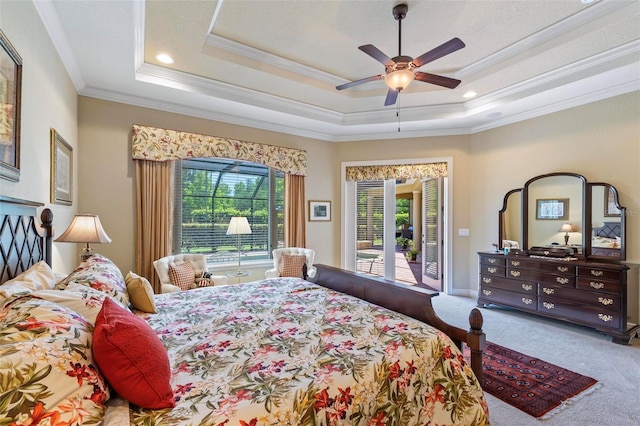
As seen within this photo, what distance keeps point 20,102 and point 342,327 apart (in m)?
2.35

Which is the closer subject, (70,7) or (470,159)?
(70,7)

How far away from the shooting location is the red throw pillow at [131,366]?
3.27ft

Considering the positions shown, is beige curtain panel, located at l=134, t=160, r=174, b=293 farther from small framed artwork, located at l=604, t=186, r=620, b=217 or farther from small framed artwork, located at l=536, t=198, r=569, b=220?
small framed artwork, located at l=604, t=186, r=620, b=217

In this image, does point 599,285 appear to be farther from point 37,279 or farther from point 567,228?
point 37,279

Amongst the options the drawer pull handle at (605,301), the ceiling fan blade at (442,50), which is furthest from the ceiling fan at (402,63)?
the drawer pull handle at (605,301)

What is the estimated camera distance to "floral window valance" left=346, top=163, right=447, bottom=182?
16.7ft

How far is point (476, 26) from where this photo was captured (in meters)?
2.82

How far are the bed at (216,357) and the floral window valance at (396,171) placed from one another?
3297mm

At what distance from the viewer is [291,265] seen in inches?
172

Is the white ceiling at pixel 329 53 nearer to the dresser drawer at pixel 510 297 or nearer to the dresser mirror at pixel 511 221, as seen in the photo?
the dresser mirror at pixel 511 221

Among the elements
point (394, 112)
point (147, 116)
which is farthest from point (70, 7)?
point (394, 112)

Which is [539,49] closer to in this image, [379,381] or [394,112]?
[394,112]

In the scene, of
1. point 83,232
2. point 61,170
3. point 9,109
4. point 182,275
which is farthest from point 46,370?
point 182,275

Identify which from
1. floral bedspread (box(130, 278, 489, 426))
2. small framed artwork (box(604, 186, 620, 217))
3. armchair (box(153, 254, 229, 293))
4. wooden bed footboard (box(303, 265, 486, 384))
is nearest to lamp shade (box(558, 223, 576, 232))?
small framed artwork (box(604, 186, 620, 217))
